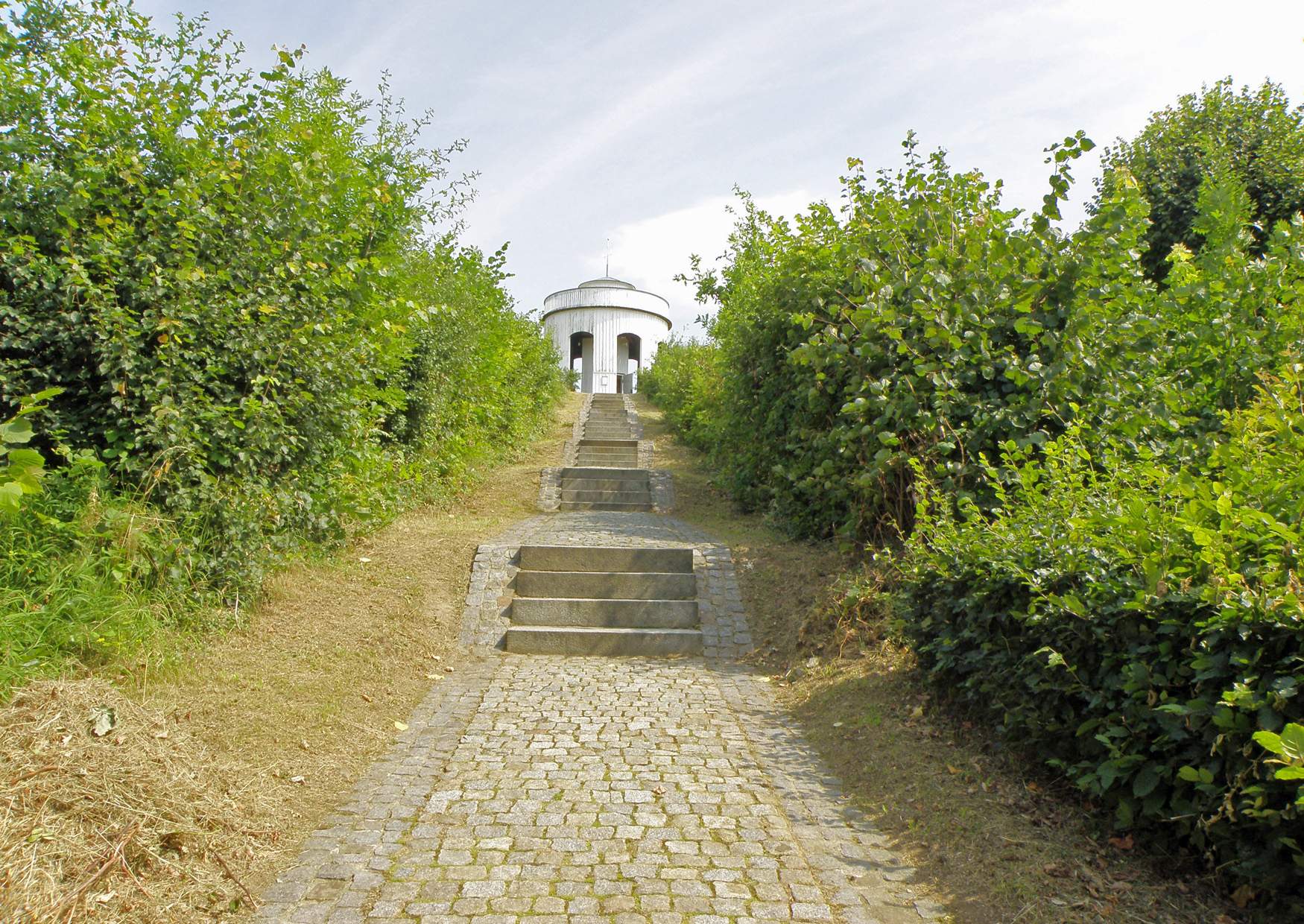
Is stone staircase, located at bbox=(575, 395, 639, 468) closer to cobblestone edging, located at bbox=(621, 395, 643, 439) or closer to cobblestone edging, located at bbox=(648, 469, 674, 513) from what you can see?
cobblestone edging, located at bbox=(621, 395, 643, 439)

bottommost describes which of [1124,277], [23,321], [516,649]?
[516,649]

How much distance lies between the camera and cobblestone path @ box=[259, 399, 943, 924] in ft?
10.9

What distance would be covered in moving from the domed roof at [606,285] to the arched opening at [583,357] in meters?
1.86

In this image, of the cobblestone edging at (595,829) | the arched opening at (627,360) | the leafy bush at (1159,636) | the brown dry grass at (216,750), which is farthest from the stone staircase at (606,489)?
the arched opening at (627,360)

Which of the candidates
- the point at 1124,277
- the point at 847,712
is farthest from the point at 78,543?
Answer: the point at 1124,277

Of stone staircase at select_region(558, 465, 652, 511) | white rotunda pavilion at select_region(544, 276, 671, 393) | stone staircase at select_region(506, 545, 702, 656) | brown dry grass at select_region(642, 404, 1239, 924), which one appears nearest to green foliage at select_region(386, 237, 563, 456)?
stone staircase at select_region(558, 465, 652, 511)

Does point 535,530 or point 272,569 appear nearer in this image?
point 272,569

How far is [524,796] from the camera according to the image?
4285 millimetres

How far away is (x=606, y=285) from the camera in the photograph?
33.4m

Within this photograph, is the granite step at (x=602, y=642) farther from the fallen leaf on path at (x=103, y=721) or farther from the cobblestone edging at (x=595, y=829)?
the fallen leaf on path at (x=103, y=721)

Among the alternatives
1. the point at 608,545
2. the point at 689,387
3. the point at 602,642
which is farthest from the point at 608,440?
→ the point at 602,642

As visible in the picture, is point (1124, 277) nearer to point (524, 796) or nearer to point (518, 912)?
point (524, 796)

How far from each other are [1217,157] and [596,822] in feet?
55.7

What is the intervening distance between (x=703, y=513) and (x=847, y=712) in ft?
20.1
